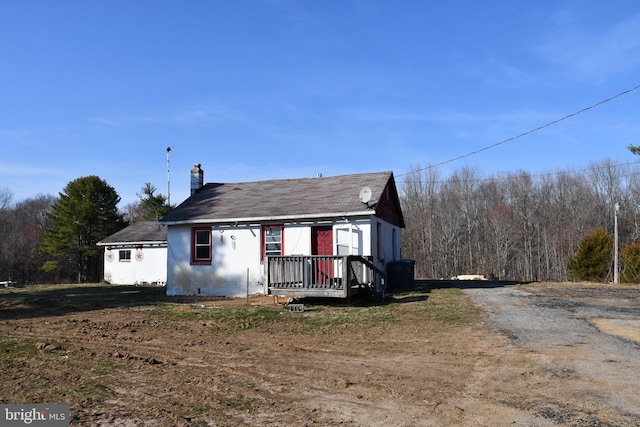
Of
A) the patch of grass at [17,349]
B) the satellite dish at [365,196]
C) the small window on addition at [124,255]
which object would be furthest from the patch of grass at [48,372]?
the small window on addition at [124,255]

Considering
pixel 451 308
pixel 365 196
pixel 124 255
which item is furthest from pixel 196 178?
pixel 451 308

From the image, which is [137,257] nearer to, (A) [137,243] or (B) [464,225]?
(A) [137,243]

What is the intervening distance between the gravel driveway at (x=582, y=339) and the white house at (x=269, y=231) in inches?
184

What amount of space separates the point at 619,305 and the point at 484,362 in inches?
354

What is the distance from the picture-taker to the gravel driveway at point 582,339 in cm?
551

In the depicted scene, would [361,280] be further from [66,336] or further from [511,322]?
[66,336]

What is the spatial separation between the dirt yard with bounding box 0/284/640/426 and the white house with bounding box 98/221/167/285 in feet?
55.9

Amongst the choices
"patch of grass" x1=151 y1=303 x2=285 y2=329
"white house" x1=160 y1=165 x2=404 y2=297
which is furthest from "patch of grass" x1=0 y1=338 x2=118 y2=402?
"white house" x1=160 y1=165 x2=404 y2=297

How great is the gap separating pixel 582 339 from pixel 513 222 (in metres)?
42.9

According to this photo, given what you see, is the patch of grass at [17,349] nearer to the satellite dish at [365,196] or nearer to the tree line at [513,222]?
the satellite dish at [365,196]

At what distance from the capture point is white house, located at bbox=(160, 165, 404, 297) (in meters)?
17.6

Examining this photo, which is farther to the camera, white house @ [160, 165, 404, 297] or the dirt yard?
white house @ [160, 165, 404, 297]

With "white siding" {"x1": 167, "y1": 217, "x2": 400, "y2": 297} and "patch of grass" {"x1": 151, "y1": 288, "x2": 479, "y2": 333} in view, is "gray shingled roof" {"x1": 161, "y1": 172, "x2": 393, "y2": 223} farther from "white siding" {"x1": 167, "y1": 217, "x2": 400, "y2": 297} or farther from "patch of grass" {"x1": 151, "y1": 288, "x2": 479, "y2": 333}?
"patch of grass" {"x1": 151, "y1": 288, "x2": 479, "y2": 333}

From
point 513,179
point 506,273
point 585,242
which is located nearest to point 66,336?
point 585,242
